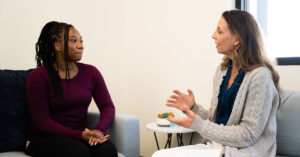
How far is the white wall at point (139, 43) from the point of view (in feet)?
7.83

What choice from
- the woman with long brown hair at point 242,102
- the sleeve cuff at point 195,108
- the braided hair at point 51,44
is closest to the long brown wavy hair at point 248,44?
the woman with long brown hair at point 242,102

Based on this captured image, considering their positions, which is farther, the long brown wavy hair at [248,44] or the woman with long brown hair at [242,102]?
the long brown wavy hair at [248,44]

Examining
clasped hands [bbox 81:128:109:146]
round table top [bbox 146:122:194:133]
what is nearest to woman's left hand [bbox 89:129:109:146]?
clasped hands [bbox 81:128:109:146]

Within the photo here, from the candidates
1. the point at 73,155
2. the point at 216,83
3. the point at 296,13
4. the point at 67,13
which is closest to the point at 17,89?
the point at 73,155

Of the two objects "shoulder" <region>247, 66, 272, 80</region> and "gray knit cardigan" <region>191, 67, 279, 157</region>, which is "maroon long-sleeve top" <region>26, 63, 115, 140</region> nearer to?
"gray knit cardigan" <region>191, 67, 279, 157</region>

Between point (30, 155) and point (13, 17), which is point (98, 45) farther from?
point (30, 155)

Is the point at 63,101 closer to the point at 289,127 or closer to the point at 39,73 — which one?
the point at 39,73

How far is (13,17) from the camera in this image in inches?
92.6

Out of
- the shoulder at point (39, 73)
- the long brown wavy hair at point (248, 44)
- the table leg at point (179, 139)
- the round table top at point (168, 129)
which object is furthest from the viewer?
the table leg at point (179, 139)

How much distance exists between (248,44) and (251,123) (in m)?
0.40

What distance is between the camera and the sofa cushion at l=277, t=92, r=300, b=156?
160 centimetres

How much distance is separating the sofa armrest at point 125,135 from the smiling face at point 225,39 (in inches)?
27.6

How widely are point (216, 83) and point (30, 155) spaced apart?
1.11 m

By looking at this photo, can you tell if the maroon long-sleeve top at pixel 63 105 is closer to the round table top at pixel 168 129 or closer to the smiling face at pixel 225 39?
the round table top at pixel 168 129
